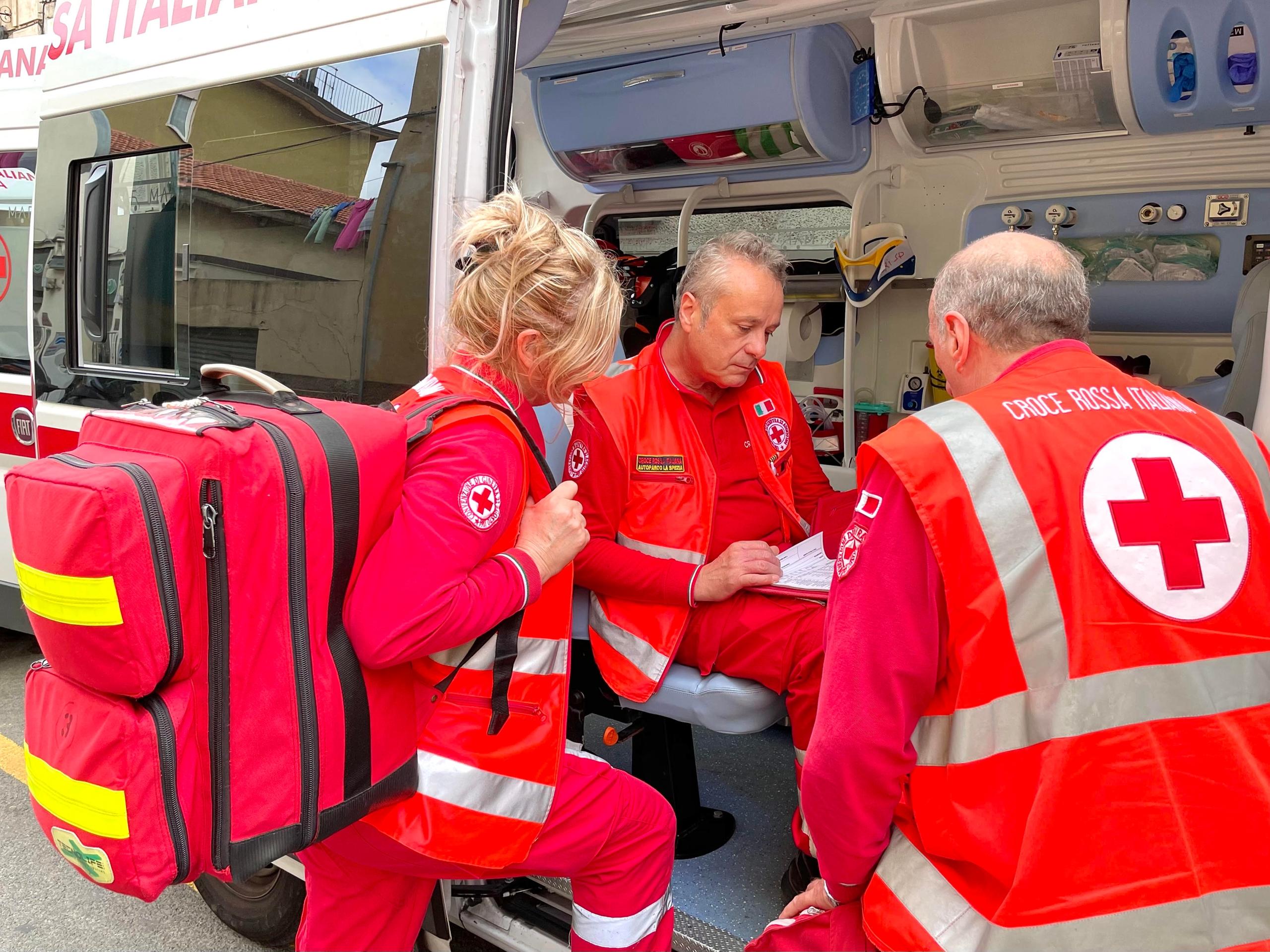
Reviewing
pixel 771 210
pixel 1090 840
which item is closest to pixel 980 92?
pixel 771 210

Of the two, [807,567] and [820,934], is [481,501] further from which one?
[807,567]

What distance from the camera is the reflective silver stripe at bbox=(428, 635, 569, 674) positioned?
158cm

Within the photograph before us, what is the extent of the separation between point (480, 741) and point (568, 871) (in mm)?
356

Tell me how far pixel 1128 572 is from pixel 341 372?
1.72 metres

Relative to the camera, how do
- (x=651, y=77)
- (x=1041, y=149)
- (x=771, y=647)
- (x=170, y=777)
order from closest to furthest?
1. (x=170, y=777)
2. (x=771, y=647)
3. (x=1041, y=149)
4. (x=651, y=77)

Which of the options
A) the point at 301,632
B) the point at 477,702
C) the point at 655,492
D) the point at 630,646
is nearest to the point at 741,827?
the point at 630,646

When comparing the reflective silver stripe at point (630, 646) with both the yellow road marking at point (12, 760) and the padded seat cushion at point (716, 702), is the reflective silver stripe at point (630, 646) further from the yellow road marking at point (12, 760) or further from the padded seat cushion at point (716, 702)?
the yellow road marking at point (12, 760)

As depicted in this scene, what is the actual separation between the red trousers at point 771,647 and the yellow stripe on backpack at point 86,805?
4.17ft

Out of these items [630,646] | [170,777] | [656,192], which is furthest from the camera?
[656,192]

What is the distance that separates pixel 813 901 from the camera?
160cm

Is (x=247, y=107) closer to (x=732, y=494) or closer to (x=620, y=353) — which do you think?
(x=620, y=353)

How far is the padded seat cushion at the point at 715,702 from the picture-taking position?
219cm

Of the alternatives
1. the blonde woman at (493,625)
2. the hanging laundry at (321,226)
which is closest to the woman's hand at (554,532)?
the blonde woman at (493,625)

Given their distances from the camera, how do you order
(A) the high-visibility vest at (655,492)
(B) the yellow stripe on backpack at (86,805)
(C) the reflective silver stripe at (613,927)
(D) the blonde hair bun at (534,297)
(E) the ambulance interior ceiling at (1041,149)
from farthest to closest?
(E) the ambulance interior ceiling at (1041,149) < (A) the high-visibility vest at (655,492) < (C) the reflective silver stripe at (613,927) < (D) the blonde hair bun at (534,297) < (B) the yellow stripe on backpack at (86,805)
